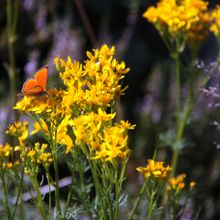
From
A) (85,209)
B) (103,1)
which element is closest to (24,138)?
(85,209)

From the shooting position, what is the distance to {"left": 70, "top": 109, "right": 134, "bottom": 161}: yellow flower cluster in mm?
1517

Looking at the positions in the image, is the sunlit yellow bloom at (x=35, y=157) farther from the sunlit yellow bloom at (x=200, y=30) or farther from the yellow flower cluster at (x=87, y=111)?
the sunlit yellow bloom at (x=200, y=30)

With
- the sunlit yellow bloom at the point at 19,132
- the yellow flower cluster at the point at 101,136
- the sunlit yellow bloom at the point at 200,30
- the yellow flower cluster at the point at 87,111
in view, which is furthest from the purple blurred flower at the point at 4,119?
the yellow flower cluster at the point at 101,136

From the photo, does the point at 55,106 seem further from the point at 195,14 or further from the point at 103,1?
the point at 103,1

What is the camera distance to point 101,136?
63.1 inches

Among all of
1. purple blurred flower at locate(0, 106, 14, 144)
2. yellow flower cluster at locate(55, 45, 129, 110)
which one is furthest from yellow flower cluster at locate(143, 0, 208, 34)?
purple blurred flower at locate(0, 106, 14, 144)

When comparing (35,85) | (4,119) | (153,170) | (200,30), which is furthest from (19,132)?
(4,119)

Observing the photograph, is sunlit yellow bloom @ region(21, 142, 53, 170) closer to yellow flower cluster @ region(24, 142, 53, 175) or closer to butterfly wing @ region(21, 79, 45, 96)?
yellow flower cluster @ region(24, 142, 53, 175)

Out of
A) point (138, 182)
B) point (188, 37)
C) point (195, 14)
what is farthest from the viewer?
point (138, 182)

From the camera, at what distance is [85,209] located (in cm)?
184

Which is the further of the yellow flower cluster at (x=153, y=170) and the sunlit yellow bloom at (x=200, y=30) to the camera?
the sunlit yellow bloom at (x=200, y=30)

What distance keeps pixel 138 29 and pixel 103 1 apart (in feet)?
1.75

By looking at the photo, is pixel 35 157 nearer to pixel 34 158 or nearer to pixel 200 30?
pixel 34 158

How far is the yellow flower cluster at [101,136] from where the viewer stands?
1517 mm
